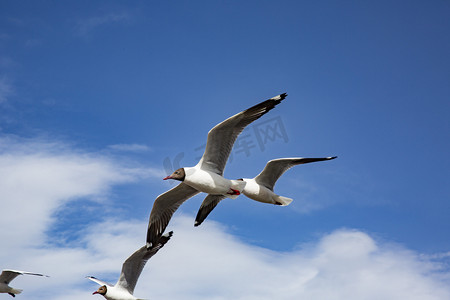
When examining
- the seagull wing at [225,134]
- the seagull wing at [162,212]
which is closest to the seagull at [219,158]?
the seagull wing at [225,134]

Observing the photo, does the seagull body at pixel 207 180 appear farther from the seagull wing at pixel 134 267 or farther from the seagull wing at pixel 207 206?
the seagull wing at pixel 134 267

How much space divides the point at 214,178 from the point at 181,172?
2.79 feet

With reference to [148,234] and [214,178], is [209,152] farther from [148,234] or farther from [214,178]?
[148,234]

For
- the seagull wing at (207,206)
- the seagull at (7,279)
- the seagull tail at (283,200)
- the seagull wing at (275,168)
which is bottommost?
the seagull at (7,279)

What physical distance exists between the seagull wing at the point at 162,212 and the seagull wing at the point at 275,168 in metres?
1.96

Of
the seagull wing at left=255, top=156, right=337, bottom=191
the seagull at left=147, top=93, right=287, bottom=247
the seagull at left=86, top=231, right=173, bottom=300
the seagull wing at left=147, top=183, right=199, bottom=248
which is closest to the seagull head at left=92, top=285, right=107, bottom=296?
the seagull at left=86, top=231, right=173, bottom=300

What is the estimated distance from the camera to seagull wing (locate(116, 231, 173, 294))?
14938mm

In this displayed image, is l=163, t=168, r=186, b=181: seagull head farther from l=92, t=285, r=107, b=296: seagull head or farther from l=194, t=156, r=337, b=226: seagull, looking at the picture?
l=92, t=285, r=107, b=296: seagull head

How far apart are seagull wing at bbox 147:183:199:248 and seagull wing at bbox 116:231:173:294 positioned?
0.59 meters

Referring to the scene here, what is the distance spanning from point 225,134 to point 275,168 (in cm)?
295

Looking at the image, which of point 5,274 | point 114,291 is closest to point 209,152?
point 114,291

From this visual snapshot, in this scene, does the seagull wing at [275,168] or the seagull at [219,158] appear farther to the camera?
the seagull wing at [275,168]

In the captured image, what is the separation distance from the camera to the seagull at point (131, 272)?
48.9 ft

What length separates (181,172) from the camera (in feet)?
40.3
